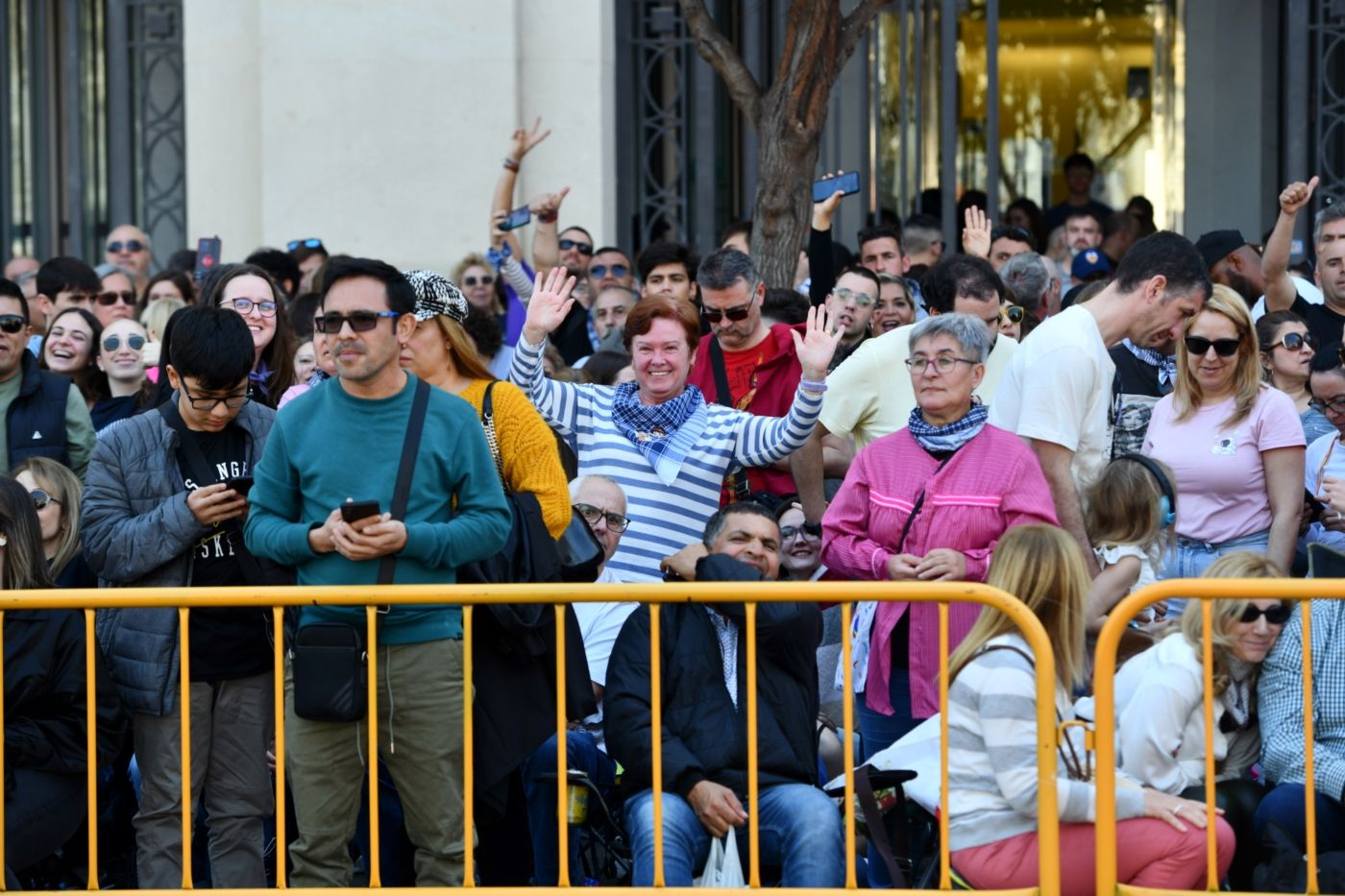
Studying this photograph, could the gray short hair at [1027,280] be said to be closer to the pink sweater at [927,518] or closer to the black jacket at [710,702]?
the pink sweater at [927,518]

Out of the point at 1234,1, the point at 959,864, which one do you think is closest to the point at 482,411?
the point at 959,864

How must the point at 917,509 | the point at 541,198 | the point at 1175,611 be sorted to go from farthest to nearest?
the point at 541,198 → the point at 1175,611 → the point at 917,509

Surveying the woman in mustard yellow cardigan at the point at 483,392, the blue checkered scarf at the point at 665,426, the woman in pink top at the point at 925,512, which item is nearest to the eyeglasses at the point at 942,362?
the woman in pink top at the point at 925,512

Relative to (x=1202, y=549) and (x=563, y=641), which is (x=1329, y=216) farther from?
(x=563, y=641)

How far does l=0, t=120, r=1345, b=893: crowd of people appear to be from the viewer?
217 inches

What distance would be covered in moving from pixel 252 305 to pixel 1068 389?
2929 mm

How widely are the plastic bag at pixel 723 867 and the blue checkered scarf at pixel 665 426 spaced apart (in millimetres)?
1661

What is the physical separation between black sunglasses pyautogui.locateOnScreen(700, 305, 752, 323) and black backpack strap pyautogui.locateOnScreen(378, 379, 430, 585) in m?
2.45

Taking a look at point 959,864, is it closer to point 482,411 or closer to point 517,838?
point 517,838

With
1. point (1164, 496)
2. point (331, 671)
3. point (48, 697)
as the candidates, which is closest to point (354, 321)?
point (331, 671)

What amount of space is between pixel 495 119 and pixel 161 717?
7.20 meters

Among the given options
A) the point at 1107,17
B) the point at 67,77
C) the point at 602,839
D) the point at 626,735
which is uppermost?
the point at 1107,17

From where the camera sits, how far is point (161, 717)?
236 inches

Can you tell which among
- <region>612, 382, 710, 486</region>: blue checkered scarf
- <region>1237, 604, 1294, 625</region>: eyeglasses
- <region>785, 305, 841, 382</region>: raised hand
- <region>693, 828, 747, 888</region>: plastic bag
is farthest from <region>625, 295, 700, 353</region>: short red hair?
<region>1237, 604, 1294, 625</region>: eyeglasses
